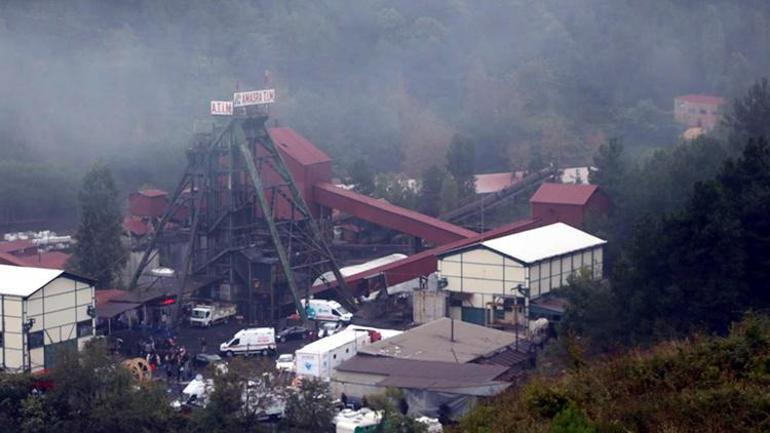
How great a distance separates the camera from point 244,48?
1036 inches

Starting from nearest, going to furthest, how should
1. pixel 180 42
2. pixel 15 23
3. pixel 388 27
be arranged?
pixel 15 23, pixel 180 42, pixel 388 27

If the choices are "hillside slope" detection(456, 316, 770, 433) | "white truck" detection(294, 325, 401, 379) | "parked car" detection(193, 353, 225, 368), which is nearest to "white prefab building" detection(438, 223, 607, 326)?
"white truck" detection(294, 325, 401, 379)

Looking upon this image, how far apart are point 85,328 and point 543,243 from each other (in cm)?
387

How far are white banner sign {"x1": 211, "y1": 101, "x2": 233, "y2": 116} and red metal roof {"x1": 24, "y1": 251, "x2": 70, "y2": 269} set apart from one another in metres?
2.22

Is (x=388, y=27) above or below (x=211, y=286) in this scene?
above

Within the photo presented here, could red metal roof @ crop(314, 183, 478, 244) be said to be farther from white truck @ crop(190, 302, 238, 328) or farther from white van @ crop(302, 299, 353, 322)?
white truck @ crop(190, 302, 238, 328)

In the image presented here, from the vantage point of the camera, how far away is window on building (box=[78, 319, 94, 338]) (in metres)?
9.66

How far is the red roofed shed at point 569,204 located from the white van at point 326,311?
9.11ft

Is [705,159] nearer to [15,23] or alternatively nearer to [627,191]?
[627,191]

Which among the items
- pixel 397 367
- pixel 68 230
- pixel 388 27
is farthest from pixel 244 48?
pixel 397 367

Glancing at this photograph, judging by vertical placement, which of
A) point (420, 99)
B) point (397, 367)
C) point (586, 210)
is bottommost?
point (397, 367)

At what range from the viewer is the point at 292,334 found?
34.8 feet

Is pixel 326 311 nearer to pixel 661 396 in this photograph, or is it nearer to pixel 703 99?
pixel 661 396

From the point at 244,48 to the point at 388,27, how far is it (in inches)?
133
